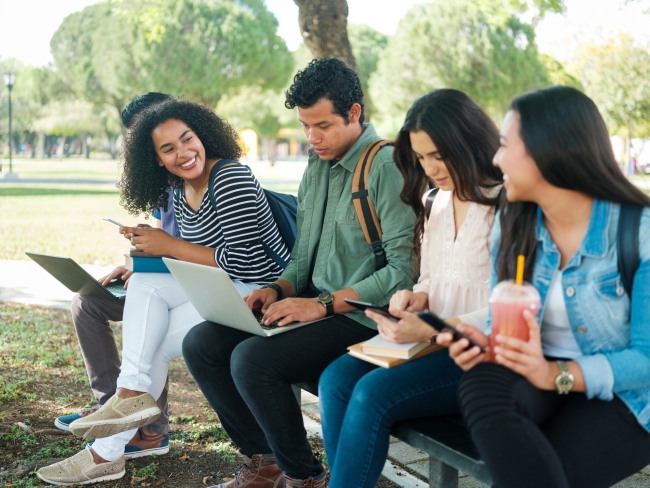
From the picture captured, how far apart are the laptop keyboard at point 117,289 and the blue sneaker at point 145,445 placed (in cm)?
65

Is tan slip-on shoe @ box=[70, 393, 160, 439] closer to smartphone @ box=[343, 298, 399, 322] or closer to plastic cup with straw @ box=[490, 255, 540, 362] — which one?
smartphone @ box=[343, 298, 399, 322]

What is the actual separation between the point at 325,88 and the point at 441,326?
1.44m

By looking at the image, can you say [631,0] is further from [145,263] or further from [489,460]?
[489,460]

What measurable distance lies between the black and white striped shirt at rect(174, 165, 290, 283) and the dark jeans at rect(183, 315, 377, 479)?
53 cm

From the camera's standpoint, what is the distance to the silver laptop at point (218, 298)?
259cm

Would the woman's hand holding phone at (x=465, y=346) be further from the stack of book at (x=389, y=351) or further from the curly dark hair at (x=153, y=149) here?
the curly dark hair at (x=153, y=149)

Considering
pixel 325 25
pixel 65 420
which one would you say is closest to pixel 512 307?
pixel 65 420

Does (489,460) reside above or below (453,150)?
below

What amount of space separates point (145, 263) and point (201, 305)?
0.49 metres

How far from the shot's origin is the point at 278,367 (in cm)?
265

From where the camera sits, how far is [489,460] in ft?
5.97

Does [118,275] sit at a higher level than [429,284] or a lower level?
lower

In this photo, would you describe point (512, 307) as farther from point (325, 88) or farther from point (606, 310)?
point (325, 88)

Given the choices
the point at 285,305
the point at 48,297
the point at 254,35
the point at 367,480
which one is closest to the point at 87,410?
the point at 285,305
